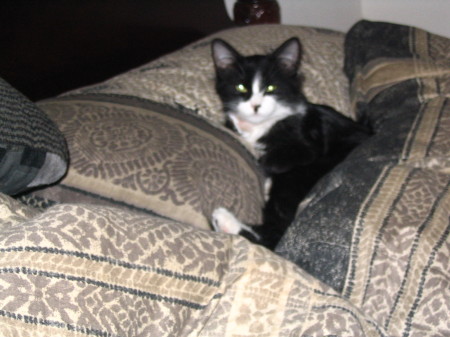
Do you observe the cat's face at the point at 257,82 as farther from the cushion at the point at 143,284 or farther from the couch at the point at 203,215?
the cushion at the point at 143,284

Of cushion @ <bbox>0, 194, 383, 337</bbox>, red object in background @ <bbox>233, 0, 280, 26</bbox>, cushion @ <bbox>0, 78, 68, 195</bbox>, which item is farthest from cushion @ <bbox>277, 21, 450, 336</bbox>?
red object in background @ <bbox>233, 0, 280, 26</bbox>

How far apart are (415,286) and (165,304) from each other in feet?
1.51

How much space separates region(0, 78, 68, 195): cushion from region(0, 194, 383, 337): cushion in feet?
0.26

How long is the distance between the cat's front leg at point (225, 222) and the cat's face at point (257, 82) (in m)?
0.42

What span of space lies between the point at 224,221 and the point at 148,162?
0.23 meters

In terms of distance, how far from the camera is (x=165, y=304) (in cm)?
68

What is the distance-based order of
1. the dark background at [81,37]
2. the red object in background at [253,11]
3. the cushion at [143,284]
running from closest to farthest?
the cushion at [143,284]
the dark background at [81,37]
the red object in background at [253,11]

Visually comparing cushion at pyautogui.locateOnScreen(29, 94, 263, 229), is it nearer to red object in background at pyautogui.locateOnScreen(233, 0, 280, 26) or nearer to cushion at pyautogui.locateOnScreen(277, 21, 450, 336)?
cushion at pyautogui.locateOnScreen(277, 21, 450, 336)

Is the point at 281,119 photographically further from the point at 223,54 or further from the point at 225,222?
the point at 225,222

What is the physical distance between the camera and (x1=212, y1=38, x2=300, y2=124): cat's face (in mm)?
1562

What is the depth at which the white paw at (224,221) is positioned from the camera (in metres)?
1.23

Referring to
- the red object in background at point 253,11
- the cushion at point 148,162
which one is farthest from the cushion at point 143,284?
the red object in background at point 253,11

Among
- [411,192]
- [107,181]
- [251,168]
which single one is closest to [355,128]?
[251,168]

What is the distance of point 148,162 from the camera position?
1.17 m
